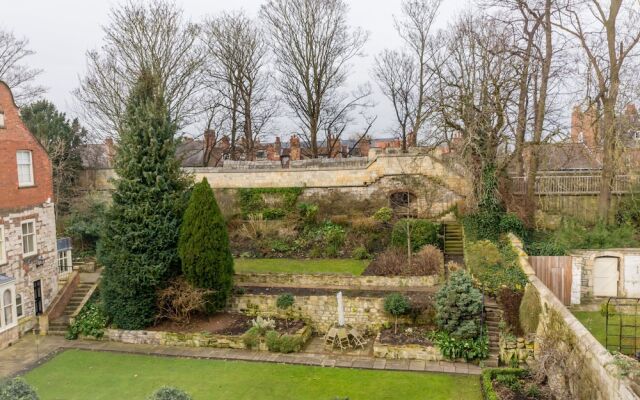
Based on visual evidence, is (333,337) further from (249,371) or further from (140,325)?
(140,325)

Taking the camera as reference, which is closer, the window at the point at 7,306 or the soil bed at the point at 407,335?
the soil bed at the point at 407,335

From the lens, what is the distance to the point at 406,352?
46.8 ft

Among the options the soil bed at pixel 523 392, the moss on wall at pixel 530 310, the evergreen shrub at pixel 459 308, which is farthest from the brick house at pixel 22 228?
the moss on wall at pixel 530 310

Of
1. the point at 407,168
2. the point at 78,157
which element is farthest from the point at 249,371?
the point at 78,157

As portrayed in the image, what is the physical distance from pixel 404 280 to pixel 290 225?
27.3ft

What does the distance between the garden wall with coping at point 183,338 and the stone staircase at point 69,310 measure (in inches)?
80.1

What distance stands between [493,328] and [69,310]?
50.3 feet

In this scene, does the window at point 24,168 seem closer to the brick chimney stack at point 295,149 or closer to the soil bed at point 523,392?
the soil bed at point 523,392

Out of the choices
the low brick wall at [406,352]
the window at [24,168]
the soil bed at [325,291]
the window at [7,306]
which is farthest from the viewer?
the soil bed at [325,291]

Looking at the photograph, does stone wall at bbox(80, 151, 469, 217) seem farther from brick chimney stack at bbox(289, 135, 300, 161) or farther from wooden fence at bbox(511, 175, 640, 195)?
brick chimney stack at bbox(289, 135, 300, 161)

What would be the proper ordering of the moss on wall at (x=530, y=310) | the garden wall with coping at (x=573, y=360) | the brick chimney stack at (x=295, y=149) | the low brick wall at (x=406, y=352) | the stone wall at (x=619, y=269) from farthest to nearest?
1. the brick chimney stack at (x=295, y=149)
2. the stone wall at (x=619, y=269)
3. the low brick wall at (x=406, y=352)
4. the moss on wall at (x=530, y=310)
5. the garden wall with coping at (x=573, y=360)

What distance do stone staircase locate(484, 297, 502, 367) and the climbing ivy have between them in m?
13.4

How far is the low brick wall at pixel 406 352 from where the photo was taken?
14.1 metres

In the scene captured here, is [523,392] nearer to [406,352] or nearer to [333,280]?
[406,352]
